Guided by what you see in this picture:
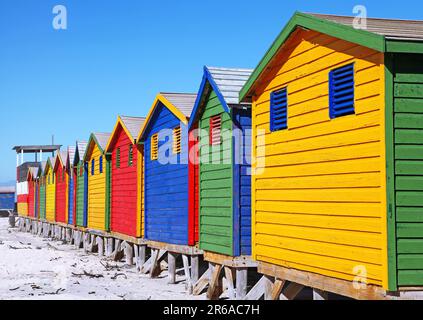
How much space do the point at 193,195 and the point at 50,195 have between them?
26793 mm

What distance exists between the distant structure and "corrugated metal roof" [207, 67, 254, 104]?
1425 inches

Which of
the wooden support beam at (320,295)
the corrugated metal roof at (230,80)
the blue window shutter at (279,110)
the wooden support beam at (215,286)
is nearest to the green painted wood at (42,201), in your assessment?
the wooden support beam at (215,286)

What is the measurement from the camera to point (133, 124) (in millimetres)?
19844

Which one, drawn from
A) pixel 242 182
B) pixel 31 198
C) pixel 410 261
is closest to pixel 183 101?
pixel 242 182

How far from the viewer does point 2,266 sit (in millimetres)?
20797

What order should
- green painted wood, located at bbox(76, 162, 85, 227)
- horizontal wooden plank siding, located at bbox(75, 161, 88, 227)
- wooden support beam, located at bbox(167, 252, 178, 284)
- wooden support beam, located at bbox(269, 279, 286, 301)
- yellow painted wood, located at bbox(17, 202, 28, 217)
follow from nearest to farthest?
wooden support beam, located at bbox(269, 279, 286, 301), wooden support beam, located at bbox(167, 252, 178, 284), horizontal wooden plank siding, located at bbox(75, 161, 88, 227), green painted wood, located at bbox(76, 162, 85, 227), yellow painted wood, located at bbox(17, 202, 28, 217)

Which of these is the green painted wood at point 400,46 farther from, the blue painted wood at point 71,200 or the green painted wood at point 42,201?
the green painted wood at point 42,201

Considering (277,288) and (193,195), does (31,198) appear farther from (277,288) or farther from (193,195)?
(277,288)

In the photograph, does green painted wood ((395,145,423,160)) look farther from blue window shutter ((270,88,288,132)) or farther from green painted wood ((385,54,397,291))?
blue window shutter ((270,88,288,132))

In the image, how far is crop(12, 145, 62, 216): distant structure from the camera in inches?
2063

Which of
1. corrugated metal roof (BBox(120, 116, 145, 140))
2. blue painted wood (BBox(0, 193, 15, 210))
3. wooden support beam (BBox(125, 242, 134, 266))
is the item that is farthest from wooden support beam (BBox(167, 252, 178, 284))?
blue painted wood (BBox(0, 193, 15, 210))

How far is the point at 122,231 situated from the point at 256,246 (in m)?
10.8
